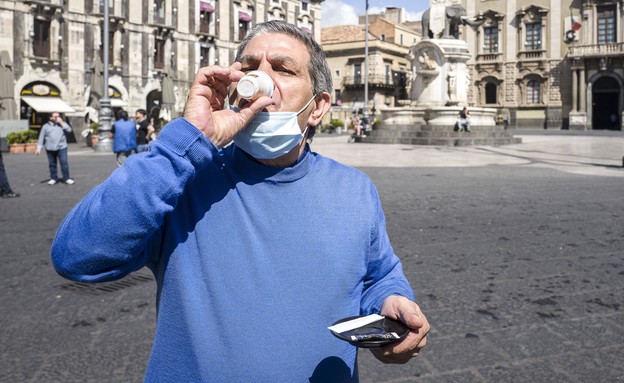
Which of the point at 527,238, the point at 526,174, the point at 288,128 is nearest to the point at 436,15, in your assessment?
the point at 526,174

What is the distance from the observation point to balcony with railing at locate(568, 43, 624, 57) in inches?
1777

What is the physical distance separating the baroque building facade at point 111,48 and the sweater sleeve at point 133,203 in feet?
97.3

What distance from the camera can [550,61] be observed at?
48.5m

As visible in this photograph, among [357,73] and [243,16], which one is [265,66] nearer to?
[243,16]

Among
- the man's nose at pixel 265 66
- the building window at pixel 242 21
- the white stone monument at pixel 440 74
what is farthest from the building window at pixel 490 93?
the man's nose at pixel 265 66

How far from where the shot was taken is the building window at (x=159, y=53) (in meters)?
38.9

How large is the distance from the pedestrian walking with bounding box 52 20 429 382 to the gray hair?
105 millimetres

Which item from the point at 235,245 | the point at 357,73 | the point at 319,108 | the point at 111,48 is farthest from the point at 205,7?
the point at 235,245

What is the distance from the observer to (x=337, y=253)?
1.59 meters

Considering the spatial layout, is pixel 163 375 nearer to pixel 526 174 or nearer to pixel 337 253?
pixel 337 253

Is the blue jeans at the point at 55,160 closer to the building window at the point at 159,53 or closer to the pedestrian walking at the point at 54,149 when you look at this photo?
the pedestrian walking at the point at 54,149

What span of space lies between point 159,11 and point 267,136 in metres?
40.5

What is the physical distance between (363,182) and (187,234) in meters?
0.55

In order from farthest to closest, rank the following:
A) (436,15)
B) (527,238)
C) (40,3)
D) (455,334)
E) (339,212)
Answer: (40,3) → (436,15) → (527,238) → (455,334) → (339,212)
